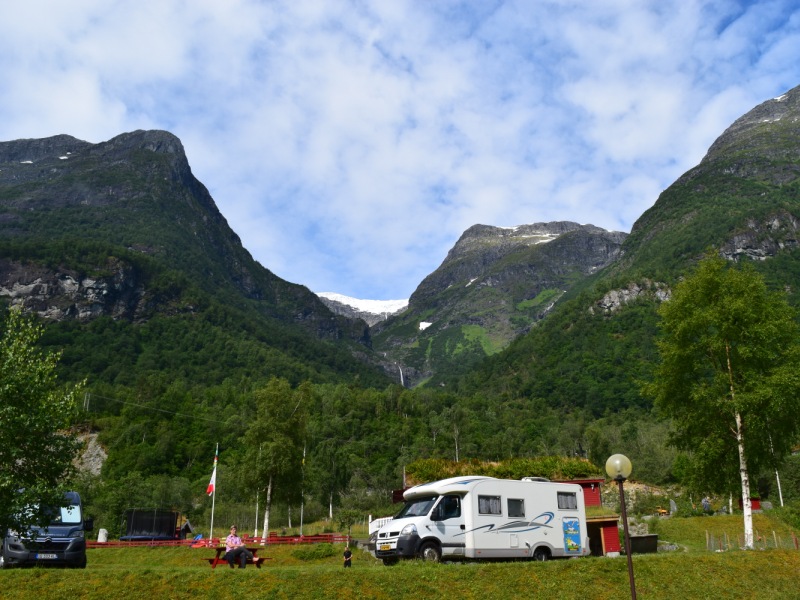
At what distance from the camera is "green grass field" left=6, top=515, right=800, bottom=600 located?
1596 centimetres

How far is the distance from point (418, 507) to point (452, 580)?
4.91m

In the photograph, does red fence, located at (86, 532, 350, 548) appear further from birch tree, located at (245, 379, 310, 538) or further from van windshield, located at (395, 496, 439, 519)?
van windshield, located at (395, 496, 439, 519)

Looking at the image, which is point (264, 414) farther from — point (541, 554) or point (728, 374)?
point (728, 374)

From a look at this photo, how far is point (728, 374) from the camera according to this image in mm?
28766

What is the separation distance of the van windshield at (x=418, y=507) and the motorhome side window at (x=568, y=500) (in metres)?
6.56

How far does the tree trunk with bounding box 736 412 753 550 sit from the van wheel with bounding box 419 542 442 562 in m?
13.9

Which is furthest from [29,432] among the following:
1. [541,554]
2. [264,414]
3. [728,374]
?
[728,374]

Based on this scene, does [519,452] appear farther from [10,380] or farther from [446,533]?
[10,380]

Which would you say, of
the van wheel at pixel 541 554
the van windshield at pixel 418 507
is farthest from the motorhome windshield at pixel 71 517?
the van wheel at pixel 541 554

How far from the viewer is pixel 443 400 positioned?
16275cm

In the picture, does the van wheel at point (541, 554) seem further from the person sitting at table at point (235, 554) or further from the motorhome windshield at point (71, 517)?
the motorhome windshield at point (71, 517)

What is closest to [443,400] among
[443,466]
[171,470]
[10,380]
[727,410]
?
[171,470]

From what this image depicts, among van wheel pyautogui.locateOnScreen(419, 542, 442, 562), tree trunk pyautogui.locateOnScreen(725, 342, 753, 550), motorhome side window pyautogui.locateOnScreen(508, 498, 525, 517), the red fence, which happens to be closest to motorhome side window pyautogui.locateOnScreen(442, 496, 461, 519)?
van wheel pyautogui.locateOnScreen(419, 542, 442, 562)

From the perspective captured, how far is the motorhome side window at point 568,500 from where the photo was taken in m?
25.8
